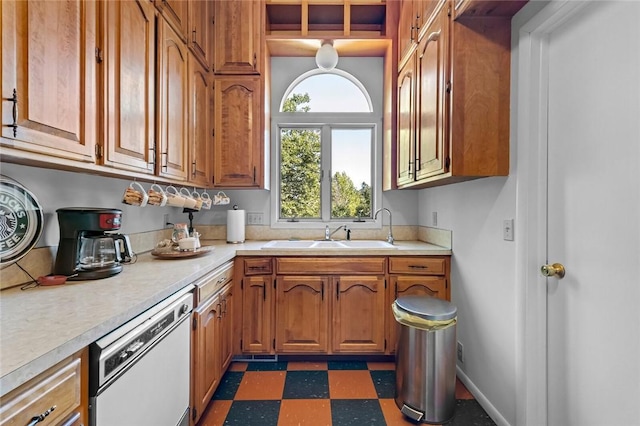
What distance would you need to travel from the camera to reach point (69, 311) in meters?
0.89

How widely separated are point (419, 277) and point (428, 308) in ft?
1.65

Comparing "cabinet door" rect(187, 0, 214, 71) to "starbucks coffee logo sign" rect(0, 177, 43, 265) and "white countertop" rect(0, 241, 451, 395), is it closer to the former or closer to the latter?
"starbucks coffee logo sign" rect(0, 177, 43, 265)

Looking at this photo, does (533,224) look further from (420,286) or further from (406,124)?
(406,124)

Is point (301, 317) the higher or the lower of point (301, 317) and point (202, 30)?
the lower

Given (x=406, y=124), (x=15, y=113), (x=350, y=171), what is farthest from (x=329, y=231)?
(x=15, y=113)

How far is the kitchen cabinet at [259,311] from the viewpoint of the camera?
7.11 ft

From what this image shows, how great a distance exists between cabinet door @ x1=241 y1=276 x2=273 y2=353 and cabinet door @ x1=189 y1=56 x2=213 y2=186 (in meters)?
0.90

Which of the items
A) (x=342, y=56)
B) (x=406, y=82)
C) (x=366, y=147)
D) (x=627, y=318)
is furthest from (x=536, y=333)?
Result: (x=342, y=56)

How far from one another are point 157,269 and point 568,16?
7.26ft

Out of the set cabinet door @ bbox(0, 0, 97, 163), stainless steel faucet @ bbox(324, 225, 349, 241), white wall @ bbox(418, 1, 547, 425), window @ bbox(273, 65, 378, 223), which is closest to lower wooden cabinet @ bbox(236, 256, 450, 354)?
white wall @ bbox(418, 1, 547, 425)

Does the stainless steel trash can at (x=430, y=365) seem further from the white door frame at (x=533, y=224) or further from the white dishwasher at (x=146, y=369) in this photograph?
the white dishwasher at (x=146, y=369)

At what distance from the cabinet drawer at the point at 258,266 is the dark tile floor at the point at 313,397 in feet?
2.32

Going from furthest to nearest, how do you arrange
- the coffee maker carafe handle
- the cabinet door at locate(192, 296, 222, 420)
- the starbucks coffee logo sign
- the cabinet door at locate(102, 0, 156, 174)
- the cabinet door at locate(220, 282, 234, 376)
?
1. the cabinet door at locate(220, 282, 234, 376)
2. the cabinet door at locate(192, 296, 222, 420)
3. the coffee maker carafe handle
4. the cabinet door at locate(102, 0, 156, 174)
5. the starbucks coffee logo sign

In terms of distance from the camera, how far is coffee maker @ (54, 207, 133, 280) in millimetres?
1254
